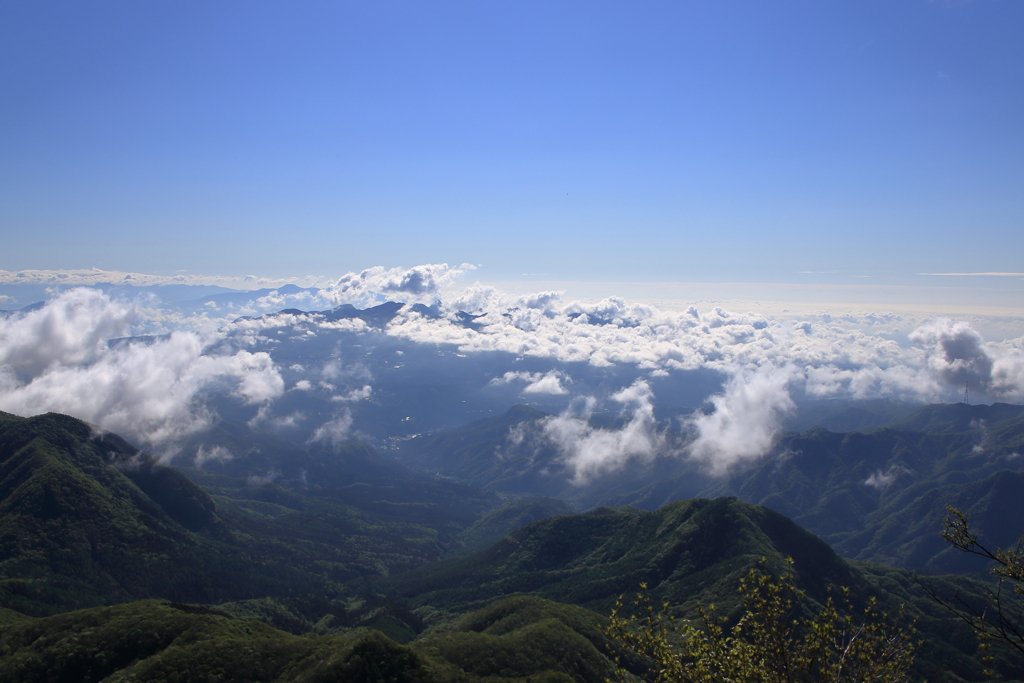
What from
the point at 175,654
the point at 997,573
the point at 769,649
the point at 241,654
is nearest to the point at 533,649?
the point at 241,654

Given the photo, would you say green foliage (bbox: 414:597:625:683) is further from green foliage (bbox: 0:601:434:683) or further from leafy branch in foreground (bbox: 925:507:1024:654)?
leafy branch in foreground (bbox: 925:507:1024:654)

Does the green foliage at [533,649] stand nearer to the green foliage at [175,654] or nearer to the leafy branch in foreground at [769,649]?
the green foliage at [175,654]

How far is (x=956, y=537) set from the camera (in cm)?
2442

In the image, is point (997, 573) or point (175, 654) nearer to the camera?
point (997, 573)

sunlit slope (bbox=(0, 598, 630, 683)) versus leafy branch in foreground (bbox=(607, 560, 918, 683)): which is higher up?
leafy branch in foreground (bbox=(607, 560, 918, 683))

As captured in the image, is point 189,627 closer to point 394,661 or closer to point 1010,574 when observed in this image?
point 394,661

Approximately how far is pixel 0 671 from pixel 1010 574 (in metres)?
184

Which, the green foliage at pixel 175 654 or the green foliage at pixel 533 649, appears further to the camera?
the green foliage at pixel 533 649

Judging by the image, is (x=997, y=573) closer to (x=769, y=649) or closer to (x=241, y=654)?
(x=769, y=649)

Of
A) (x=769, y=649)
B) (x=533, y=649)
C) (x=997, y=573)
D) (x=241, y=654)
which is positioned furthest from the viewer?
(x=533, y=649)

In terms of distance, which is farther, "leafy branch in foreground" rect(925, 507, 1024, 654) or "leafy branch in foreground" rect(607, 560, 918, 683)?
"leafy branch in foreground" rect(607, 560, 918, 683)

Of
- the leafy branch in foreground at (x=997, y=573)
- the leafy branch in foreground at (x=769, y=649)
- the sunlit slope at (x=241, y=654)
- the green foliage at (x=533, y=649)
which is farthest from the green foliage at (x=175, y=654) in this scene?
the leafy branch in foreground at (x=997, y=573)

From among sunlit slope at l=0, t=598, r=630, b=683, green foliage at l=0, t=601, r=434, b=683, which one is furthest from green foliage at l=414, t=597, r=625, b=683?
green foliage at l=0, t=601, r=434, b=683

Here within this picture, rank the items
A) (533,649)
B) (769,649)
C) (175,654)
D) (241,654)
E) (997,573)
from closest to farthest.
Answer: (997,573)
(769,649)
(175,654)
(241,654)
(533,649)
